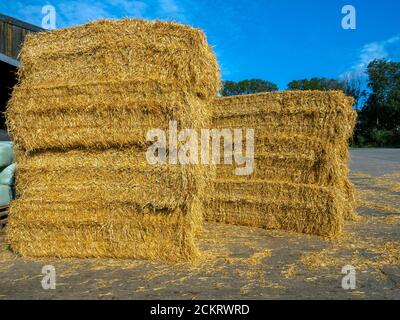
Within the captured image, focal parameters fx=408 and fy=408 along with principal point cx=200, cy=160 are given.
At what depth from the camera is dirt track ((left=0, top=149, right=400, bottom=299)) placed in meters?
4.15

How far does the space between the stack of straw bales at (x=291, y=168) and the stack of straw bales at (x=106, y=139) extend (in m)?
2.02

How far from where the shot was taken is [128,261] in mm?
5359

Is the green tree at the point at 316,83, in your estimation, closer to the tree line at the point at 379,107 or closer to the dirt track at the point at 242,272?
the tree line at the point at 379,107

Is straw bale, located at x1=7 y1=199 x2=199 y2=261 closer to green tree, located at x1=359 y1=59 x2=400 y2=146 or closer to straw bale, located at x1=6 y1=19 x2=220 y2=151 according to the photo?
straw bale, located at x1=6 y1=19 x2=220 y2=151

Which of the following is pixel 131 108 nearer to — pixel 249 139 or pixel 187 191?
pixel 187 191

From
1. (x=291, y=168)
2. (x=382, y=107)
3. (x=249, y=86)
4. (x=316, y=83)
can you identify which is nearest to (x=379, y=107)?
(x=382, y=107)

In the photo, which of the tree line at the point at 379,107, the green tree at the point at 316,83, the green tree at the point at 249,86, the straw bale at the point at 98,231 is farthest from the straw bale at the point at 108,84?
the green tree at the point at 249,86

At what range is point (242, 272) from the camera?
15.8ft

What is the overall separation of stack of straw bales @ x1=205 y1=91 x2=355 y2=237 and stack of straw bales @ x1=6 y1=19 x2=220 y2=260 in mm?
2019

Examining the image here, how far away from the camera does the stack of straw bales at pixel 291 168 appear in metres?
7.06

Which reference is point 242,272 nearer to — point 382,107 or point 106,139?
point 106,139

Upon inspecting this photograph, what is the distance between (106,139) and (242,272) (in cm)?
249

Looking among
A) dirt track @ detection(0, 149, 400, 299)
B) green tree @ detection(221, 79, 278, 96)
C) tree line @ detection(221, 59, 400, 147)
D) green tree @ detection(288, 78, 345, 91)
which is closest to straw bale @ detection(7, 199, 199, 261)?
dirt track @ detection(0, 149, 400, 299)

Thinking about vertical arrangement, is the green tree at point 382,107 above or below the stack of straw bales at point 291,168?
above
